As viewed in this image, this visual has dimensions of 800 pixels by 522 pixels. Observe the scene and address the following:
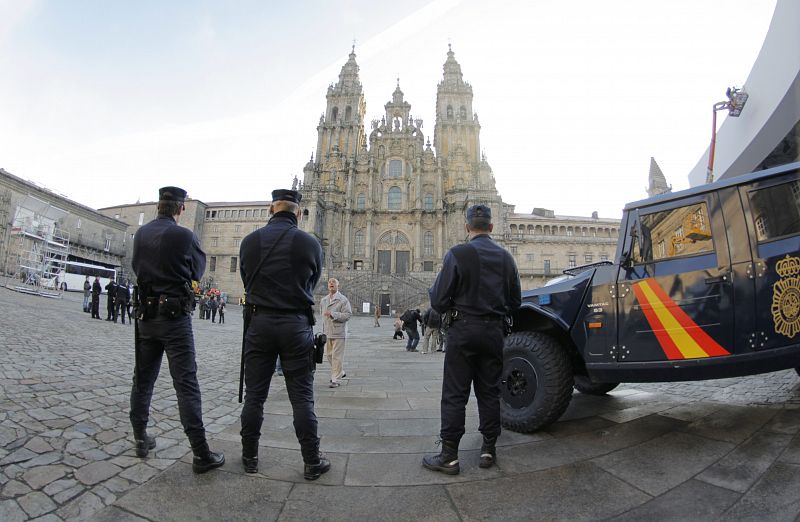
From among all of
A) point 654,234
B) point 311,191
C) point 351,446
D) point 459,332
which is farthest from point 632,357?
point 311,191

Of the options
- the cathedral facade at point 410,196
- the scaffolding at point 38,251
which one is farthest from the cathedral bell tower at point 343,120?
the scaffolding at point 38,251

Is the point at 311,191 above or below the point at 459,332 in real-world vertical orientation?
above

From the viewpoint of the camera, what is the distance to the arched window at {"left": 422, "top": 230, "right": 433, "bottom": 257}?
1807 inches

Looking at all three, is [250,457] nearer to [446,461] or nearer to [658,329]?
[446,461]

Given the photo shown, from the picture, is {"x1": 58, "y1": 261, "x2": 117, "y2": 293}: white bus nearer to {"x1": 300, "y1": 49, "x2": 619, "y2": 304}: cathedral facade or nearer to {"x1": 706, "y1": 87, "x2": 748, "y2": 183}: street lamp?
{"x1": 300, "y1": 49, "x2": 619, "y2": 304}: cathedral facade

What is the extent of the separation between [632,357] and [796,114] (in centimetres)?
968

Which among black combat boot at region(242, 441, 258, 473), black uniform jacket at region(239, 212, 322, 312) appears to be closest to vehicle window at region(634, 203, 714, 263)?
black uniform jacket at region(239, 212, 322, 312)

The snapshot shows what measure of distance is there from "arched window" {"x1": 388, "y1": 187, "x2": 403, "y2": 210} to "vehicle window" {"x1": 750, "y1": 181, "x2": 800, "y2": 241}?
150ft

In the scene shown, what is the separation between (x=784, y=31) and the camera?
7969 millimetres

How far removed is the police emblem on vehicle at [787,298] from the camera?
250 cm

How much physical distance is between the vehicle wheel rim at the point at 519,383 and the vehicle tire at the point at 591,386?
1.44 meters

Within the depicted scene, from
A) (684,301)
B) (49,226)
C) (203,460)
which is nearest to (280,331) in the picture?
(203,460)

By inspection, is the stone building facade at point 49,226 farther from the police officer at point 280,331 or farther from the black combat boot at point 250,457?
the black combat boot at point 250,457

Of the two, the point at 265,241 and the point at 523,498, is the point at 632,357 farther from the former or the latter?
the point at 265,241
